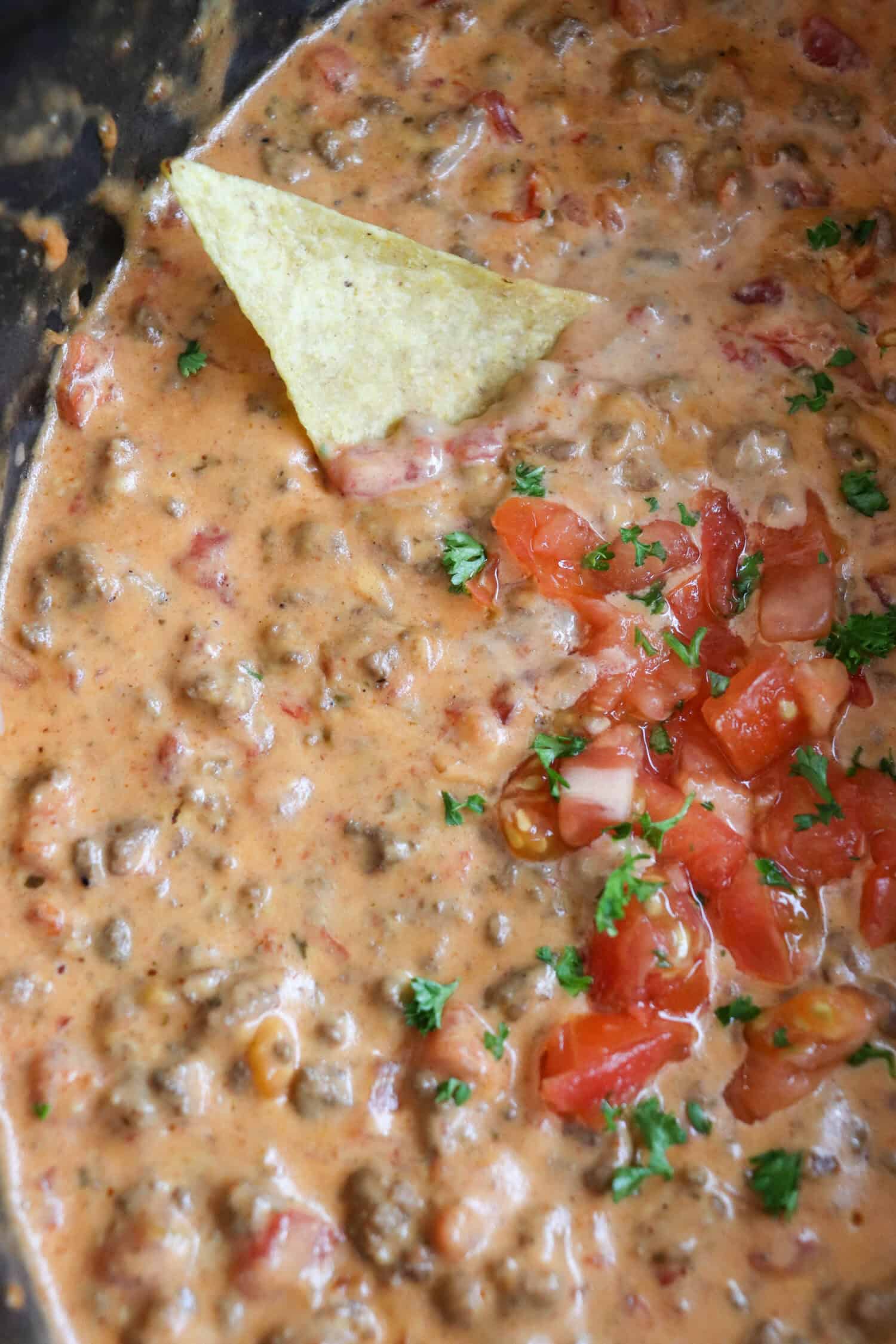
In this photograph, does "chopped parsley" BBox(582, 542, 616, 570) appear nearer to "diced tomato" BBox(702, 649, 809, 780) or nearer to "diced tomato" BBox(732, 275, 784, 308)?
"diced tomato" BBox(702, 649, 809, 780)

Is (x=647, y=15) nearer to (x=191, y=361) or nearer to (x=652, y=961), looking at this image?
(x=191, y=361)

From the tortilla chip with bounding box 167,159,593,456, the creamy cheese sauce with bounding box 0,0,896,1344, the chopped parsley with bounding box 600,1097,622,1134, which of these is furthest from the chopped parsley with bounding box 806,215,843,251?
the chopped parsley with bounding box 600,1097,622,1134

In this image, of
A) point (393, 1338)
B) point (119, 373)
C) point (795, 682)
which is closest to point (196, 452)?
point (119, 373)

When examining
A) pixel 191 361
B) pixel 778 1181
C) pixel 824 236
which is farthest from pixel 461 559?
pixel 778 1181

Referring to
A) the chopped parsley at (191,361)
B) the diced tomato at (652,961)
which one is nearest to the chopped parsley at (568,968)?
the diced tomato at (652,961)

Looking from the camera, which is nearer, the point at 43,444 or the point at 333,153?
the point at 43,444

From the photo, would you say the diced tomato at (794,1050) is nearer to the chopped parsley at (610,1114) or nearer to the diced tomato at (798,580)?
the chopped parsley at (610,1114)

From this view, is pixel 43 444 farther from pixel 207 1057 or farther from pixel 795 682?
pixel 795 682
